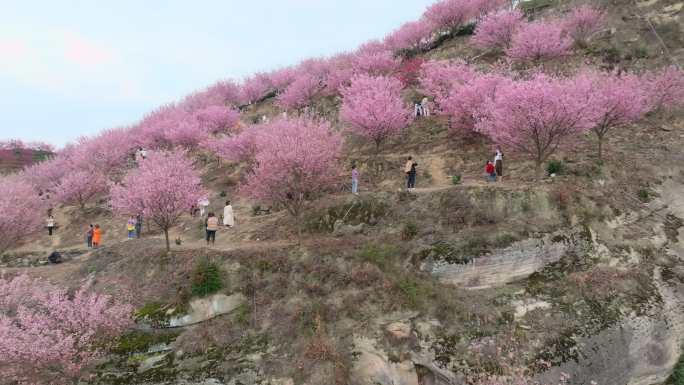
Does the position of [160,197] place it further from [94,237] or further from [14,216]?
[14,216]

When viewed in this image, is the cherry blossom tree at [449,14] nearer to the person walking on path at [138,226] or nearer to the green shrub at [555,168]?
the green shrub at [555,168]

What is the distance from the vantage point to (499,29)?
38938 millimetres

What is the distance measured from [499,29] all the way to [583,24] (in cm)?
759

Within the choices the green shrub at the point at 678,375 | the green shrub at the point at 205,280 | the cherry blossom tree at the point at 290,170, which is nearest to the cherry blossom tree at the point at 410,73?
the cherry blossom tree at the point at 290,170

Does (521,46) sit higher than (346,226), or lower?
higher

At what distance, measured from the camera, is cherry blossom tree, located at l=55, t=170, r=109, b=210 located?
3597 centimetres

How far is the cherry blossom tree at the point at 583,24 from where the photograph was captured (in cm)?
3650

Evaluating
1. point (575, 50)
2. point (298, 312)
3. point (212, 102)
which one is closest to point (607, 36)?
point (575, 50)

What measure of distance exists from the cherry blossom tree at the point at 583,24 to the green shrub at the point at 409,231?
31.1 m

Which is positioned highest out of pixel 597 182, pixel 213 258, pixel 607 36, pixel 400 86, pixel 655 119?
pixel 607 36

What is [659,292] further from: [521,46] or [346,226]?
[521,46]

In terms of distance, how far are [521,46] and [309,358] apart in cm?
3256

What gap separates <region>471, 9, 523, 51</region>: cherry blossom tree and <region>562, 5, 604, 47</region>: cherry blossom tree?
4678 mm

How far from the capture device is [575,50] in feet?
119
